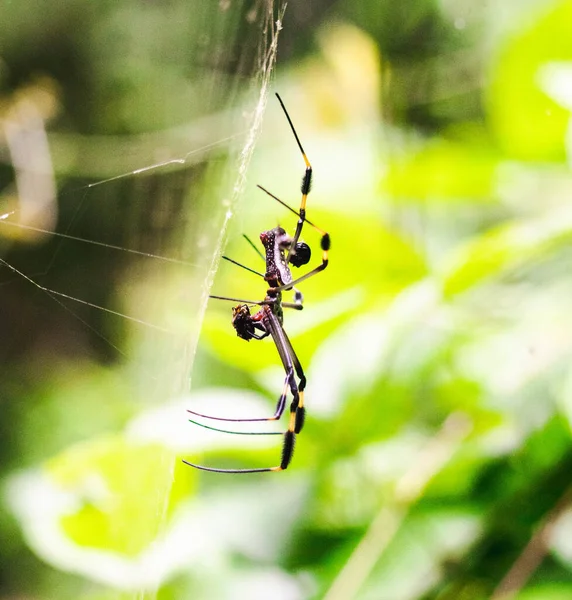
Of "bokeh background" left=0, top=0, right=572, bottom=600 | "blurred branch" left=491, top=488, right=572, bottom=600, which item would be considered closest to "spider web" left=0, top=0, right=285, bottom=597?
"bokeh background" left=0, top=0, right=572, bottom=600

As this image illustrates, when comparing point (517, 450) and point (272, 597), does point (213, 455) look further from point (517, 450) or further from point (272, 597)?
point (517, 450)

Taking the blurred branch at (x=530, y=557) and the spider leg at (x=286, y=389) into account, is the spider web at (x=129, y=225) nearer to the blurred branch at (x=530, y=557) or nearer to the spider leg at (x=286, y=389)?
the spider leg at (x=286, y=389)

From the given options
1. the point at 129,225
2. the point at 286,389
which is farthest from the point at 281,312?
the point at 129,225

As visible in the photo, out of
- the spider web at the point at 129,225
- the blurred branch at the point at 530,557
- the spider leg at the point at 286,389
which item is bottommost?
the blurred branch at the point at 530,557

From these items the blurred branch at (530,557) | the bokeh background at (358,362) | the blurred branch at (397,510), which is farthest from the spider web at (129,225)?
the blurred branch at (530,557)

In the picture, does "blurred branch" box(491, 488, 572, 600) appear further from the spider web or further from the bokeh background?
the spider web

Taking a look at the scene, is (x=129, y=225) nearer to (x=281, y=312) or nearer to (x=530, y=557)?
(x=281, y=312)
